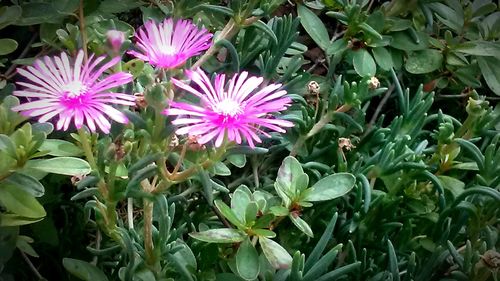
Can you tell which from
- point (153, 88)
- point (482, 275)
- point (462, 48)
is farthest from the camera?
point (462, 48)

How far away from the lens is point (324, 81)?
965 mm

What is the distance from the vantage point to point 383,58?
0.96 m

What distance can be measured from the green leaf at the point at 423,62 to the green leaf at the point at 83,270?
52cm

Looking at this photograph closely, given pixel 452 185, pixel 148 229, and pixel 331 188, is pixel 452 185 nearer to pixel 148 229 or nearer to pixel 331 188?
pixel 331 188

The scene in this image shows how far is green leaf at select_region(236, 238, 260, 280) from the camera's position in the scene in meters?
0.66

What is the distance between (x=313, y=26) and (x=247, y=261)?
43 centimetres

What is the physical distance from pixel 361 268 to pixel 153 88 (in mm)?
335

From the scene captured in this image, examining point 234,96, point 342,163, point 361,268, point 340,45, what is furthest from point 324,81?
point 234,96

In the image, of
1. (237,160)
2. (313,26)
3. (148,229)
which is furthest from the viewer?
(313,26)

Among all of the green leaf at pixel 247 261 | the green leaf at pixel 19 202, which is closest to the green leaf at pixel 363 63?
the green leaf at pixel 247 261

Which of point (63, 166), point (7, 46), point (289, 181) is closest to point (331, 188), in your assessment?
point (289, 181)

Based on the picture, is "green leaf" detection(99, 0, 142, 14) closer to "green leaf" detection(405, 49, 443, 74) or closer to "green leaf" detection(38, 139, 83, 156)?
"green leaf" detection(38, 139, 83, 156)

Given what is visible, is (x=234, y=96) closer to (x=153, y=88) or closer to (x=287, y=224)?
(x=153, y=88)

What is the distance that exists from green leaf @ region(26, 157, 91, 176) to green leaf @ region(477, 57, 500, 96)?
624 mm
